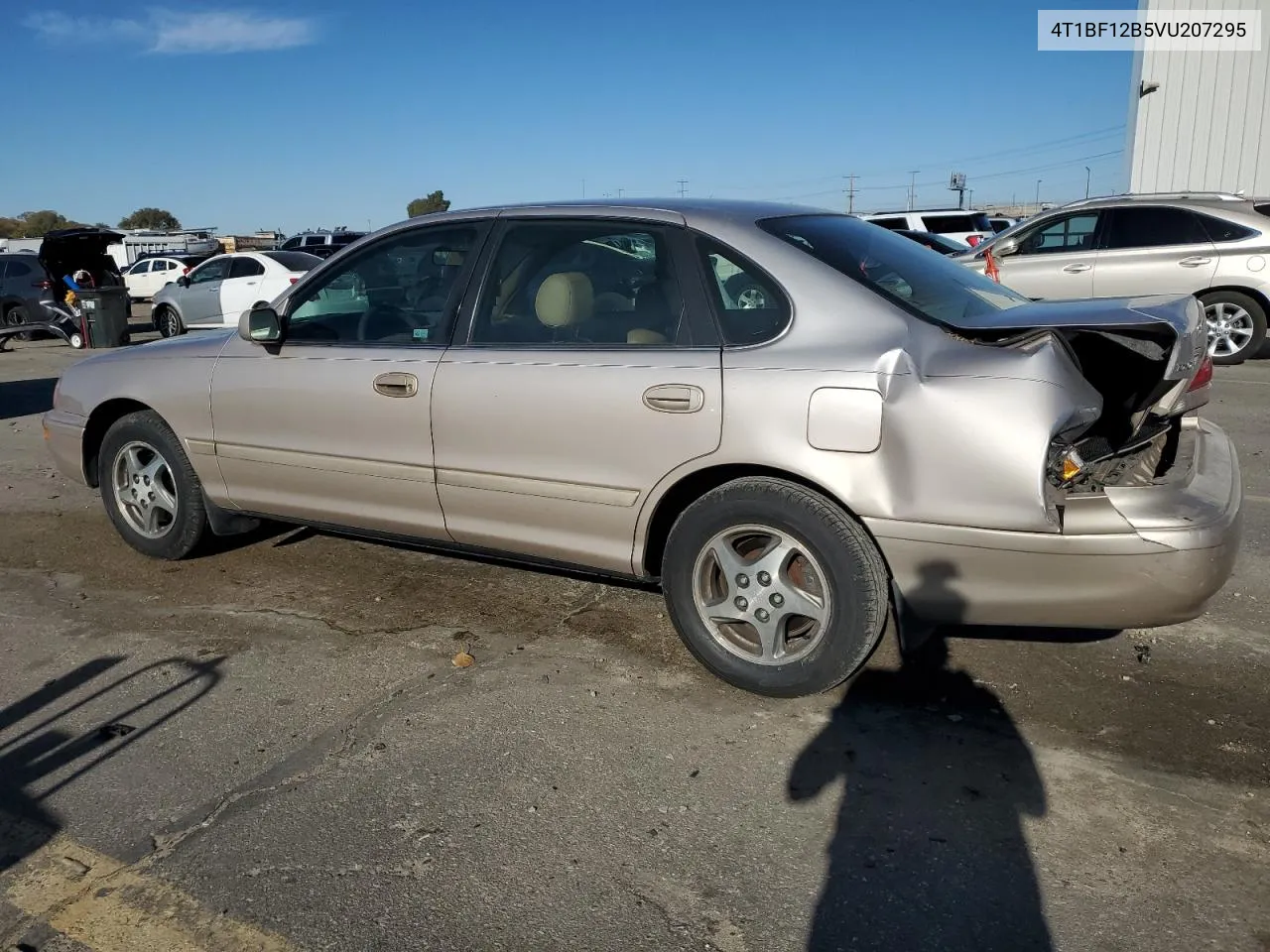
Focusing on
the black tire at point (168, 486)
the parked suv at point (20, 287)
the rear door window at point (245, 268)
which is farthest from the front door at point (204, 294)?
the black tire at point (168, 486)

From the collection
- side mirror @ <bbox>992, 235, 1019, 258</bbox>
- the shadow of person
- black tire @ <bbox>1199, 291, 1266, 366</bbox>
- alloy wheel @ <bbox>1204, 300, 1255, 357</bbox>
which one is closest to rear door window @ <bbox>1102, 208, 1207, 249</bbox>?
black tire @ <bbox>1199, 291, 1266, 366</bbox>

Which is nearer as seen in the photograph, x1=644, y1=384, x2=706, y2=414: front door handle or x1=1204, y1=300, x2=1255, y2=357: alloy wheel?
x1=644, y1=384, x2=706, y2=414: front door handle

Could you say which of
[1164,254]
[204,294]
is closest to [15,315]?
[204,294]

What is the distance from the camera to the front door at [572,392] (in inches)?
145

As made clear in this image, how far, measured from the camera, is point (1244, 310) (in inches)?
428

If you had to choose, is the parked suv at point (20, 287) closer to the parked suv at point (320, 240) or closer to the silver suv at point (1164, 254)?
the parked suv at point (320, 240)

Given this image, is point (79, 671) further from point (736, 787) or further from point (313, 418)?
point (736, 787)

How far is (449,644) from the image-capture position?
13.9 ft

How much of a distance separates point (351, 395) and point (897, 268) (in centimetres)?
224

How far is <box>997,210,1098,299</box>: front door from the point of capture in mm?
11266

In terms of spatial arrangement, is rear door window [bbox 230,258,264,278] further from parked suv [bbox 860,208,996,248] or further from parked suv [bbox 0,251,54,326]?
parked suv [bbox 860,208,996,248]

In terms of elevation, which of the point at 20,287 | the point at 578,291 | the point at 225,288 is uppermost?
the point at 578,291

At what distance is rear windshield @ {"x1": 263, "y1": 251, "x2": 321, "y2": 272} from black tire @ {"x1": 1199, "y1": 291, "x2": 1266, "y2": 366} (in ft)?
41.4

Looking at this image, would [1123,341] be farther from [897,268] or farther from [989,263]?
[989,263]
